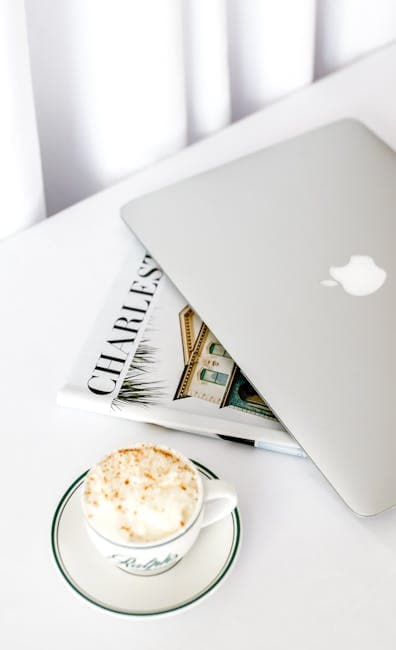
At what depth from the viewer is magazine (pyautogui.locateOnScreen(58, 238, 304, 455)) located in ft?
2.13

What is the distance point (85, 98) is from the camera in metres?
0.91

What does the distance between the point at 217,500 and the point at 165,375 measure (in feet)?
0.50

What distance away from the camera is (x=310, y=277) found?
0.72m

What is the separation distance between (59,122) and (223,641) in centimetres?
63

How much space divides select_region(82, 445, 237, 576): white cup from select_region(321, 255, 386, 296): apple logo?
24 centimetres

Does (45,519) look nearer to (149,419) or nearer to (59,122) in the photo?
(149,419)

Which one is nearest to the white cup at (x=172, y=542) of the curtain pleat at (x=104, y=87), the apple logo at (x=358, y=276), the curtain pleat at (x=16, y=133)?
the apple logo at (x=358, y=276)

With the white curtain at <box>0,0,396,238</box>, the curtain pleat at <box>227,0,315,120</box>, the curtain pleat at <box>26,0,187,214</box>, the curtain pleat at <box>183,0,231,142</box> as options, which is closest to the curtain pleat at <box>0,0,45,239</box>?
the white curtain at <box>0,0,396,238</box>

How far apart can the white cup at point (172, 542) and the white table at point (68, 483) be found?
0.04 metres

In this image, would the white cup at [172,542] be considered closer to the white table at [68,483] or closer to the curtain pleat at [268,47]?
the white table at [68,483]

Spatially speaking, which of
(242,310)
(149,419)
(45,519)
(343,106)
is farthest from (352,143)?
(45,519)

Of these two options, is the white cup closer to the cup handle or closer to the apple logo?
the cup handle

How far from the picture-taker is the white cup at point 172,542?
1.66 feet

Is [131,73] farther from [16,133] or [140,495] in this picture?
[140,495]
